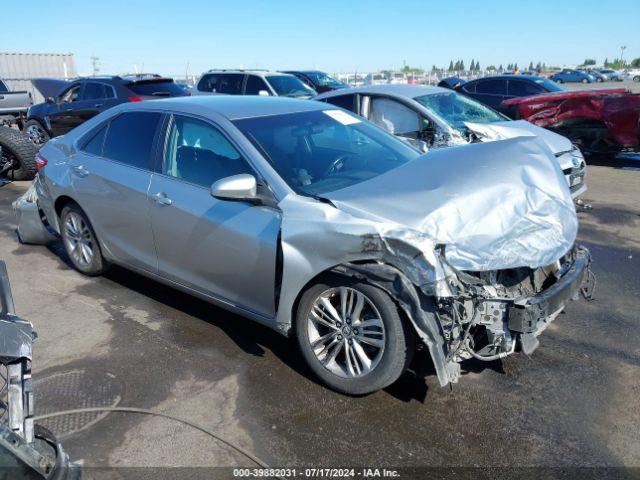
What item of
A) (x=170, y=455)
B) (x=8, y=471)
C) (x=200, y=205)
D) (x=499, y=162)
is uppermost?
(x=499, y=162)

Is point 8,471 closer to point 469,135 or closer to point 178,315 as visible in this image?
point 178,315

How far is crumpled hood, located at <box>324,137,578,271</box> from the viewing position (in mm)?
3107

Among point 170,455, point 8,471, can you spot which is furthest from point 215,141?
point 8,471

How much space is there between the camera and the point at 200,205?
387 centimetres

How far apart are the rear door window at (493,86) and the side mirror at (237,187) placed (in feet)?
38.2

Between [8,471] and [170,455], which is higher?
[8,471]

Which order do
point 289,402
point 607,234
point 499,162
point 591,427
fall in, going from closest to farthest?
point 591,427 < point 289,402 < point 499,162 < point 607,234

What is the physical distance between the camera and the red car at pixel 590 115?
1053 cm

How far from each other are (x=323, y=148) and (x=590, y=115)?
8.76m

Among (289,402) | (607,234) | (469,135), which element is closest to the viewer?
(289,402)

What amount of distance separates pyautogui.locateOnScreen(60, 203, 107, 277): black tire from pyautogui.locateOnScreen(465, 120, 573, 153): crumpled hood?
4.80 m

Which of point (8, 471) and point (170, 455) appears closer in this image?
point (8, 471)

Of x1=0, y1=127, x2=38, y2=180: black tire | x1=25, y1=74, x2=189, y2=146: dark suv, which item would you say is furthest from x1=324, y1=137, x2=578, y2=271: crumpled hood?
x1=25, y1=74, x2=189, y2=146: dark suv

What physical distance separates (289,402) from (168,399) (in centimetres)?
75
